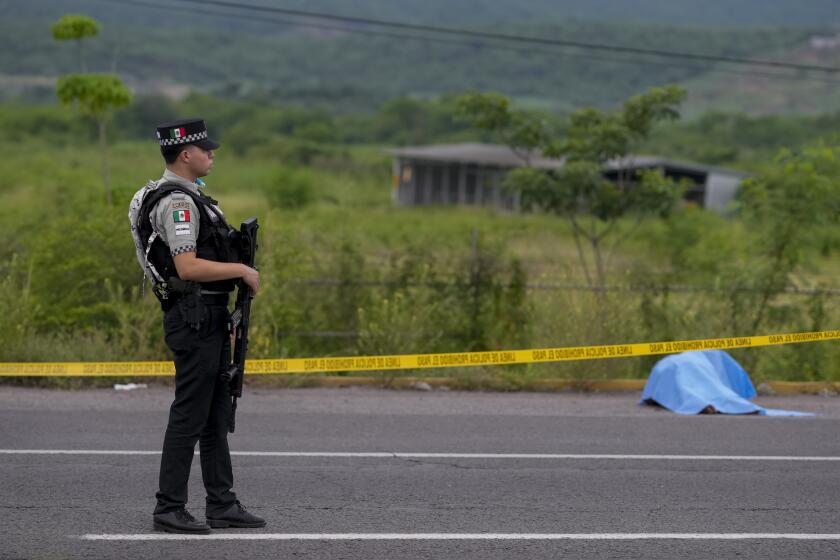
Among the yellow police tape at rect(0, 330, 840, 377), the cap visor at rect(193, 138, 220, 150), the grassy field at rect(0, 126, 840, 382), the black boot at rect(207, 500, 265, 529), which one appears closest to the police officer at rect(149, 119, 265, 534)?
the cap visor at rect(193, 138, 220, 150)

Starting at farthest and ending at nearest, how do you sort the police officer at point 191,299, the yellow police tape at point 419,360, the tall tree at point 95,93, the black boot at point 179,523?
the tall tree at point 95,93 → the yellow police tape at point 419,360 → the black boot at point 179,523 → the police officer at point 191,299

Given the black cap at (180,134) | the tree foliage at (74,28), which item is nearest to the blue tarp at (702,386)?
the black cap at (180,134)

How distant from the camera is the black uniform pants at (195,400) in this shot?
5.90 m

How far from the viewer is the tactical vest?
5789 millimetres

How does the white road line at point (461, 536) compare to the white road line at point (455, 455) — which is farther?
the white road line at point (455, 455)

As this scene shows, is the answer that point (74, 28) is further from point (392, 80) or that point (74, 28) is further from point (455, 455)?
point (392, 80)

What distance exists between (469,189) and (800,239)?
1927 inches

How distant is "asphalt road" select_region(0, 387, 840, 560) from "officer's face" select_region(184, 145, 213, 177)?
193cm

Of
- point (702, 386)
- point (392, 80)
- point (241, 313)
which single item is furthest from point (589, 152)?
point (392, 80)

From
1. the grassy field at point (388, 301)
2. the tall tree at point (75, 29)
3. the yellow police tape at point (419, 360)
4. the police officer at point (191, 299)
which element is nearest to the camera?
the police officer at point (191, 299)

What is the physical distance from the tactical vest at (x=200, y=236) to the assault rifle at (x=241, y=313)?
0.06 metres

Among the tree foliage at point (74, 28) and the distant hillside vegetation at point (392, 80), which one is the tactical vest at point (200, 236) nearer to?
the tree foliage at point (74, 28)

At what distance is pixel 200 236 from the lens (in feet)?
19.1

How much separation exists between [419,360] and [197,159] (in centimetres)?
483
